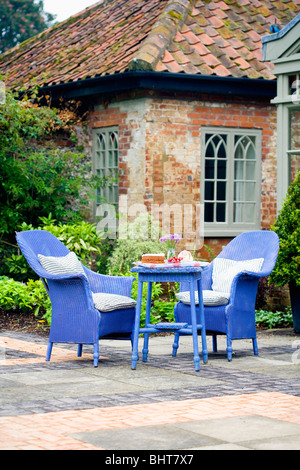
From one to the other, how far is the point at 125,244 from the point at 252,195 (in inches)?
104

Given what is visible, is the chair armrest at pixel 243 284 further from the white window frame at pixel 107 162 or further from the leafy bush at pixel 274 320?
the white window frame at pixel 107 162

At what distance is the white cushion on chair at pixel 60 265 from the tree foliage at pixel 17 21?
27.9 meters

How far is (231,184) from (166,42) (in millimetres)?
2376

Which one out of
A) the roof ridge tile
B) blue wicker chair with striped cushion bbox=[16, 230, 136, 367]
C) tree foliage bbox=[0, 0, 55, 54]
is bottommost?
blue wicker chair with striped cushion bbox=[16, 230, 136, 367]

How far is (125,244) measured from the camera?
11.5m

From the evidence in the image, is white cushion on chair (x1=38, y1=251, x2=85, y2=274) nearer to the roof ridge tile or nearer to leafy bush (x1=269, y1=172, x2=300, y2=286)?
leafy bush (x1=269, y1=172, x2=300, y2=286)

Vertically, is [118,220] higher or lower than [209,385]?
higher

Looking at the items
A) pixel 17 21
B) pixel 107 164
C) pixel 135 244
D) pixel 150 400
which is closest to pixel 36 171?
pixel 107 164

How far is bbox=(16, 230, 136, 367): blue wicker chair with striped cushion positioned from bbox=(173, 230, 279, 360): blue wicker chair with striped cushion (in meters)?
0.64

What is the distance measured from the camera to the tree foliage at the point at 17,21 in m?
34.3

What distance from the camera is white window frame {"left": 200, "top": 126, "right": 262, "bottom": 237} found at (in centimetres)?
1257

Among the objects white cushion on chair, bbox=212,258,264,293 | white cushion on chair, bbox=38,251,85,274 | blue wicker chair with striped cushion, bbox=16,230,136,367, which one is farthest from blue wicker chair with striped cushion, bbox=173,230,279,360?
white cushion on chair, bbox=38,251,85,274
